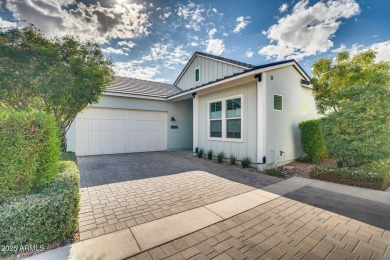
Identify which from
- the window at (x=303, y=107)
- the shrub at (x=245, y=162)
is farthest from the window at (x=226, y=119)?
A: the window at (x=303, y=107)

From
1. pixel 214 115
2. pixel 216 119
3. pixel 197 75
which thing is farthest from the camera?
pixel 197 75

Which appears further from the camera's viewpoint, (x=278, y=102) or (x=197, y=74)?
(x=197, y=74)

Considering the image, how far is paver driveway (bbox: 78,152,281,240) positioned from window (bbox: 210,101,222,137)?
2.25 m

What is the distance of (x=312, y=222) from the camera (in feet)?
9.91

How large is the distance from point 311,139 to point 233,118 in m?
3.84

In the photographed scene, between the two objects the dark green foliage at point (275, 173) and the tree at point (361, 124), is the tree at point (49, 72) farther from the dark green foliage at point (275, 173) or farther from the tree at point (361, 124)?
the tree at point (361, 124)

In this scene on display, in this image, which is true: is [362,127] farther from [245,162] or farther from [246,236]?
[246,236]

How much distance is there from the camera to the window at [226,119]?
771cm

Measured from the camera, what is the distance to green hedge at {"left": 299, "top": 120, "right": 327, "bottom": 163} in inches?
314

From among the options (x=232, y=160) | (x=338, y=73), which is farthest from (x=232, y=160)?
(x=338, y=73)

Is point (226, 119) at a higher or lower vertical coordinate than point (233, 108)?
lower

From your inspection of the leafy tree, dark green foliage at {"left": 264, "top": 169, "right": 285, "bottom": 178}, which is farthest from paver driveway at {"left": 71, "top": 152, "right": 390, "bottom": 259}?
the leafy tree

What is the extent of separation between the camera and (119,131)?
10539mm

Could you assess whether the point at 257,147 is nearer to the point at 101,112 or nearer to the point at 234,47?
the point at 234,47
